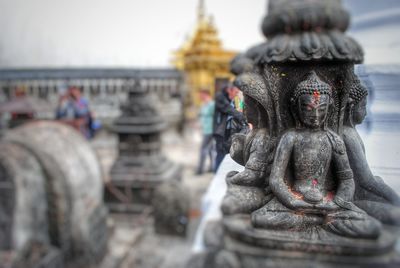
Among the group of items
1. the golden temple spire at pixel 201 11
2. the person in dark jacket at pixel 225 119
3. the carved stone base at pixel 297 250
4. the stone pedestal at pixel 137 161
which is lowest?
the stone pedestal at pixel 137 161

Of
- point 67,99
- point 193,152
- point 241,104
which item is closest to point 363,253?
point 241,104

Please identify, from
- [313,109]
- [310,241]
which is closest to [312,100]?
[313,109]

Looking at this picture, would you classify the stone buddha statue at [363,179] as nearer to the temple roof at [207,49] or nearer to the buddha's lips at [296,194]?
the buddha's lips at [296,194]

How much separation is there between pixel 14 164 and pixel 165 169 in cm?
298

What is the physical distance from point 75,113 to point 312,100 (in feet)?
20.4

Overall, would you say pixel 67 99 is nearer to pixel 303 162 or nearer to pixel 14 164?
pixel 14 164

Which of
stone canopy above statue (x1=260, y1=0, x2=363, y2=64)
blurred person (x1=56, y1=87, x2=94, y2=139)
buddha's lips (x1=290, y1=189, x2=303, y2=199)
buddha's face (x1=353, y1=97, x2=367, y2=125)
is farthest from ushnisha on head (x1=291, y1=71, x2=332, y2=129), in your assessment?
blurred person (x1=56, y1=87, x2=94, y2=139)

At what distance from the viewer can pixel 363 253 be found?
129 cm

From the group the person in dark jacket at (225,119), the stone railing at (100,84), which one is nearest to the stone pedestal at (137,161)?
the person in dark jacket at (225,119)

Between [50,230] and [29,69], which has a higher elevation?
[29,69]

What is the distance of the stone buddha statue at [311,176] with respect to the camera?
144 centimetres

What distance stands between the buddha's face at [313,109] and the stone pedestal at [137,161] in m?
4.47

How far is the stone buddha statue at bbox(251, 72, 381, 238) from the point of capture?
1438 mm

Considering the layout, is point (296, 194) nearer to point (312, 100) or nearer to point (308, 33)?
point (312, 100)
